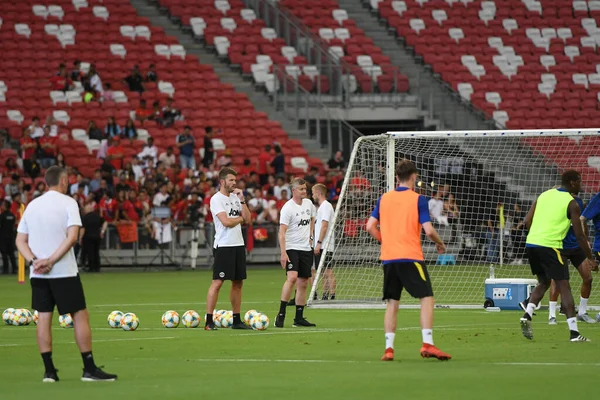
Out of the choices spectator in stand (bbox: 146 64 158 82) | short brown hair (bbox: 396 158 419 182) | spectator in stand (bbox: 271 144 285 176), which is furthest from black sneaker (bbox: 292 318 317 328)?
spectator in stand (bbox: 146 64 158 82)

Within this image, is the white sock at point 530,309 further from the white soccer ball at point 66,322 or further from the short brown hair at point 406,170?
the white soccer ball at point 66,322

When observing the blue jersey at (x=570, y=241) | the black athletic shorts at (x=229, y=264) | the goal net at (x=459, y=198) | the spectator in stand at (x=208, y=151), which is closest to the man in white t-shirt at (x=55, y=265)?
the black athletic shorts at (x=229, y=264)

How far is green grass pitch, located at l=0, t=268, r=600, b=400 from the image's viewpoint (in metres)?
10.3

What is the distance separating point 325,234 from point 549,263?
6.10m

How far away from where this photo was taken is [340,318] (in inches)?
744

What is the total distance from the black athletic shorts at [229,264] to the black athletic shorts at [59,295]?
5.32 m

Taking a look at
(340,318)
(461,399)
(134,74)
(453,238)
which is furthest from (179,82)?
(461,399)

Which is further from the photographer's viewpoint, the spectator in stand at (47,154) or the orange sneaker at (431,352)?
the spectator in stand at (47,154)

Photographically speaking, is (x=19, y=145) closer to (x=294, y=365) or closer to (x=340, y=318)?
(x=340, y=318)

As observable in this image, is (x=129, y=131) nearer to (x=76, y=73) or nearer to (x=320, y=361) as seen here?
(x=76, y=73)

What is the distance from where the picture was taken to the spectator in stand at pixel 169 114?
37031 mm

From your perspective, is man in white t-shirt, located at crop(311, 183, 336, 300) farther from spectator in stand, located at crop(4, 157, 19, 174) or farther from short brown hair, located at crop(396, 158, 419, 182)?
spectator in stand, located at crop(4, 157, 19, 174)

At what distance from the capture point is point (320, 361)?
12672 mm

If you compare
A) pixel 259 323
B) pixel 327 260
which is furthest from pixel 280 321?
pixel 327 260
